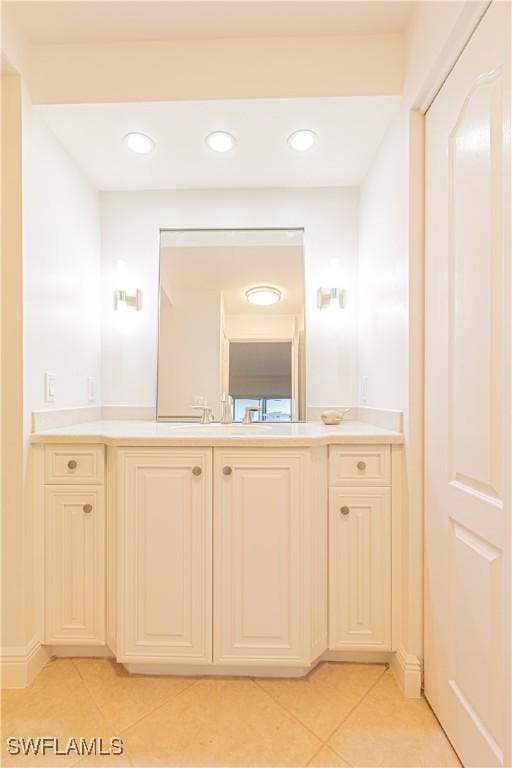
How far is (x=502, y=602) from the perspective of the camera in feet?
3.45

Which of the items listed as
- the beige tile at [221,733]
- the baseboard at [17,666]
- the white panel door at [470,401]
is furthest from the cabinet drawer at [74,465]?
the white panel door at [470,401]

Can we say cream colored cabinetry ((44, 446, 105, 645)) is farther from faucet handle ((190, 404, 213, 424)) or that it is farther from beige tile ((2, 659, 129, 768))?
faucet handle ((190, 404, 213, 424))

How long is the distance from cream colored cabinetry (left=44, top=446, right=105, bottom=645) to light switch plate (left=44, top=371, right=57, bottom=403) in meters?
0.25

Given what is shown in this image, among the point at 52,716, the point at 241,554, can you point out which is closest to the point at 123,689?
the point at 52,716

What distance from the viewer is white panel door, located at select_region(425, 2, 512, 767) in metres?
1.06

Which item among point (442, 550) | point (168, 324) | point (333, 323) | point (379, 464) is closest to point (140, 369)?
point (168, 324)

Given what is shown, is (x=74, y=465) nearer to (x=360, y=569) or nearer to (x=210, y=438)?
(x=210, y=438)

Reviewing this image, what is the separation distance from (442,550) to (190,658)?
100 centimetres

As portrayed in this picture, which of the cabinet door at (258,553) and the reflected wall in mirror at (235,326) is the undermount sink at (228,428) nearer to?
the reflected wall in mirror at (235,326)

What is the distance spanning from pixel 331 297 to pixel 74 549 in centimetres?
172

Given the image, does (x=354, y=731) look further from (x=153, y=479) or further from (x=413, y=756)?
(x=153, y=479)

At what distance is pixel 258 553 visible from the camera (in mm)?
1595

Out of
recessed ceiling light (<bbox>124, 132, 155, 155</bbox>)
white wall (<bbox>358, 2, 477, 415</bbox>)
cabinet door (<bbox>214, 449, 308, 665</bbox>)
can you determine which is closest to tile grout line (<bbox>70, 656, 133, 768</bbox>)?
cabinet door (<bbox>214, 449, 308, 665</bbox>)

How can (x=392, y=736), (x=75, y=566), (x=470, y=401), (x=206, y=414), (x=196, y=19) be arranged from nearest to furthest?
(x=470, y=401) < (x=392, y=736) < (x=196, y=19) < (x=75, y=566) < (x=206, y=414)
